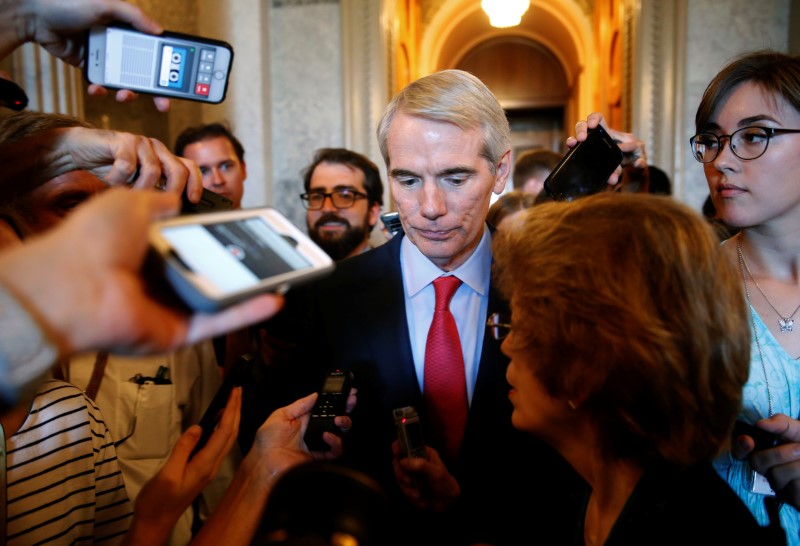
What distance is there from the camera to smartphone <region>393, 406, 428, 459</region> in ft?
4.13

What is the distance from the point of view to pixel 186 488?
1.02 meters

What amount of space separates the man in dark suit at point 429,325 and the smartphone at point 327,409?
198 millimetres

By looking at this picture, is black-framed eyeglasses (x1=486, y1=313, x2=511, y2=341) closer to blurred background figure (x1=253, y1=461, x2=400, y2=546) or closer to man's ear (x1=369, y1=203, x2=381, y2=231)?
blurred background figure (x1=253, y1=461, x2=400, y2=546)

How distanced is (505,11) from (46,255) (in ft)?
23.0

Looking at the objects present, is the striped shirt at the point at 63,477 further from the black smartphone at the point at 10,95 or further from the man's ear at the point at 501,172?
the man's ear at the point at 501,172

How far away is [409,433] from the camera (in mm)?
1266

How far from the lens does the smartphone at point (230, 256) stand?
0.50 meters

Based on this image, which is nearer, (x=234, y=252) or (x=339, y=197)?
(x=234, y=252)

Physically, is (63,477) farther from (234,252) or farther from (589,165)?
(589,165)

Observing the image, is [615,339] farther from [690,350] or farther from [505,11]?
[505,11]

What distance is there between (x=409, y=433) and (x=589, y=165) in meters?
0.85

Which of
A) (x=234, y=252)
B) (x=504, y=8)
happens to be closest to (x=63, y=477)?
(x=234, y=252)

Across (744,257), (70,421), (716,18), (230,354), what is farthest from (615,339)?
(716,18)

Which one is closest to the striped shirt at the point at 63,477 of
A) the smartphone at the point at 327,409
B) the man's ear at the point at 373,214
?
the smartphone at the point at 327,409
